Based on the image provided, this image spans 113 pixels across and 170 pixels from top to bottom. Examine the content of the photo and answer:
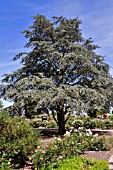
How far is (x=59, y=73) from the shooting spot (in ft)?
42.6

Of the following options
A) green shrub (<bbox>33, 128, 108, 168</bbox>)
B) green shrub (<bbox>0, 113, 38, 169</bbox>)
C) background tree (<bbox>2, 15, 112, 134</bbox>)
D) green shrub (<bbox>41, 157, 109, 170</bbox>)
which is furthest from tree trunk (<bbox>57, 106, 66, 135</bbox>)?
green shrub (<bbox>41, 157, 109, 170</bbox>)

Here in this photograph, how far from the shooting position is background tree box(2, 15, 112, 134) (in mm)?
11281

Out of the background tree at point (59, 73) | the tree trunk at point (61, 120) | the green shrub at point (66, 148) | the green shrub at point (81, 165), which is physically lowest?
the green shrub at point (81, 165)

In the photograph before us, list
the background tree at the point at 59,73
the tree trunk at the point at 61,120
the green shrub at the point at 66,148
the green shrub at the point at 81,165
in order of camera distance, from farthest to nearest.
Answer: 1. the tree trunk at the point at 61,120
2. the background tree at the point at 59,73
3. the green shrub at the point at 66,148
4. the green shrub at the point at 81,165

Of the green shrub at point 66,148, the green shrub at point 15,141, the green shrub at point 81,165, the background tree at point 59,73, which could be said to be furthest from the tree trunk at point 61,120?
the green shrub at point 81,165

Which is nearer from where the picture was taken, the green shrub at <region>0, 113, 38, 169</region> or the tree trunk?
the green shrub at <region>0, 113, 38, 169</region>

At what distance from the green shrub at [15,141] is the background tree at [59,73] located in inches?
164

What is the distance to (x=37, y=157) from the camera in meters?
5.89

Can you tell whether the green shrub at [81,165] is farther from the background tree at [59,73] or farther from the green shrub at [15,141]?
the background tree at [59,73]

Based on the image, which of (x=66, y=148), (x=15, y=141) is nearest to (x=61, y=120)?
(x=66, y=148)

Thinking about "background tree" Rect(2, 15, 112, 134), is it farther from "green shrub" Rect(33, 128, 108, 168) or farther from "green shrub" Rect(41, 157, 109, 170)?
"green shrub" Rect(41, 157, 109, 170)

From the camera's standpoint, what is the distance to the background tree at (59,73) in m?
11.3

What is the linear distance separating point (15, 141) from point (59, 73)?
7248 millimetres

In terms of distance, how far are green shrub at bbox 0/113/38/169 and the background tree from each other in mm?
4171
